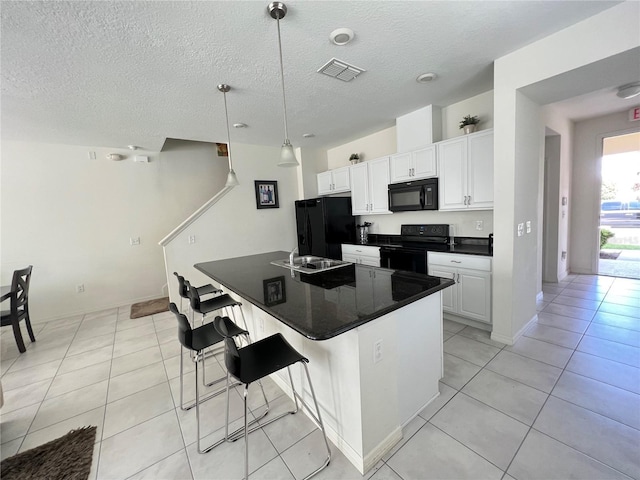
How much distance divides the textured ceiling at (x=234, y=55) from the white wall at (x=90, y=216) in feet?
2.74

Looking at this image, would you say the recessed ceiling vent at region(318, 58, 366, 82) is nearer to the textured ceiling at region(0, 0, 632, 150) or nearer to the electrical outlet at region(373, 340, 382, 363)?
the textured ceiling at region(0, 0, 632, 150)

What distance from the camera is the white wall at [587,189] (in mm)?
4215

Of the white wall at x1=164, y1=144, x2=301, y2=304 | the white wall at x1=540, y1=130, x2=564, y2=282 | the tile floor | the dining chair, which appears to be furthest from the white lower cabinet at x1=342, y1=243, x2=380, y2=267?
the dining chair

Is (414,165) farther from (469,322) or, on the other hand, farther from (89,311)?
(89,311)

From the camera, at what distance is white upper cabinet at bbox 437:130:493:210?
279 cm

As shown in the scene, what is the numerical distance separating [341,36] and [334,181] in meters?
2.93

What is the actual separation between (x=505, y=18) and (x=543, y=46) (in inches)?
22.5

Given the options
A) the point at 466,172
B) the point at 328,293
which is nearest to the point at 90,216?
the point at 328,293

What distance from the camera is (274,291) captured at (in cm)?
177

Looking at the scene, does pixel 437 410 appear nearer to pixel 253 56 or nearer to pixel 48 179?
pixel 253 56

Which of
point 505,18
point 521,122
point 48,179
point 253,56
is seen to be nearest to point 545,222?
point 521,122

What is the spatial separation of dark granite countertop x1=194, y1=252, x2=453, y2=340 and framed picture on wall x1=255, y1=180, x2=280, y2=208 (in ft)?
7.79

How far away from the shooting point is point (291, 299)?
5.22ft

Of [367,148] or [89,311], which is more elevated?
[367,148]
